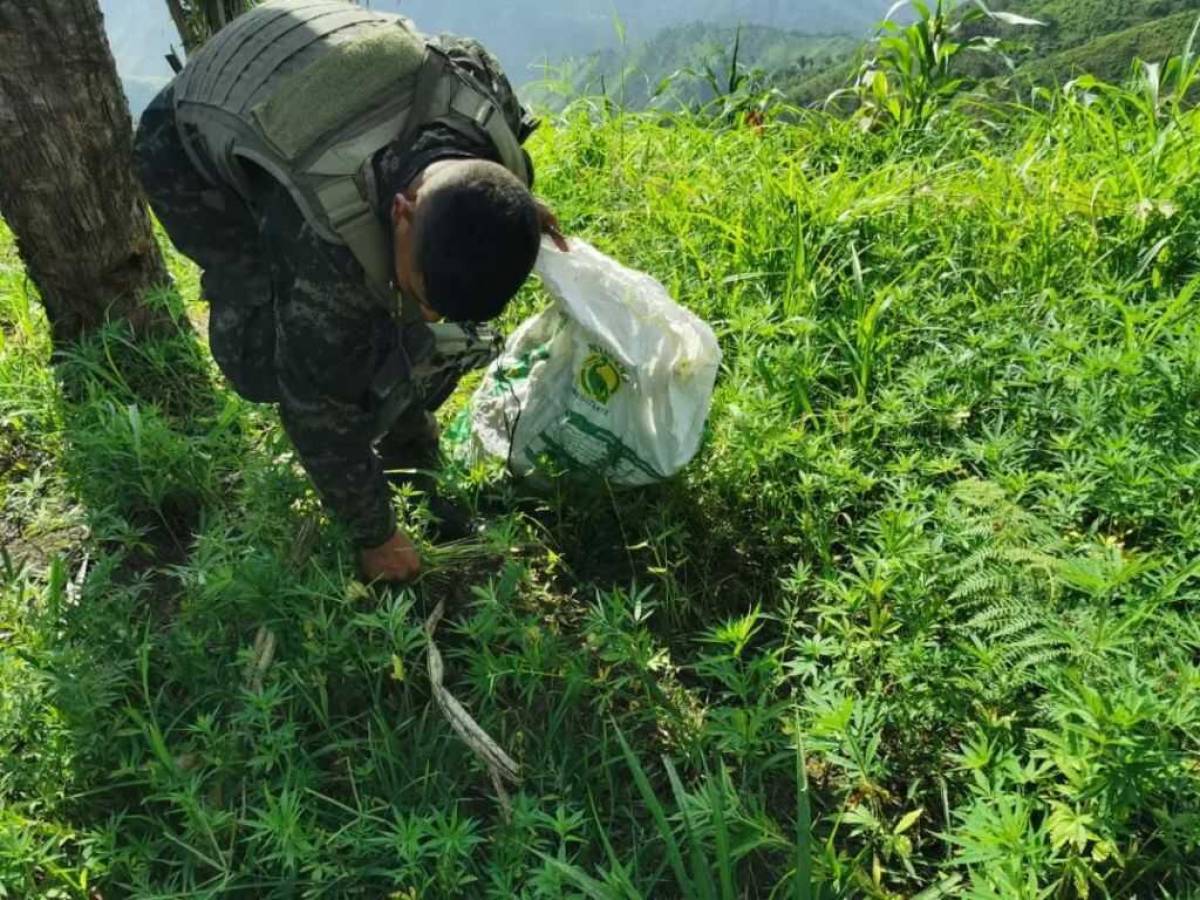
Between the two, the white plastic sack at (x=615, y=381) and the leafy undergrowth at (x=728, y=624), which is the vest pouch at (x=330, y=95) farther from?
the leafy undergrowth at (x=728, y=624)

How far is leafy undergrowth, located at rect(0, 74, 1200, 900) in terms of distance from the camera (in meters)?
1.51

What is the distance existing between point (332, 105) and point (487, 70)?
0.41 metres

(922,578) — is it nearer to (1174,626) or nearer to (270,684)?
(1174,626)

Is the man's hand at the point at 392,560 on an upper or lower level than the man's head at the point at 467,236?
lower

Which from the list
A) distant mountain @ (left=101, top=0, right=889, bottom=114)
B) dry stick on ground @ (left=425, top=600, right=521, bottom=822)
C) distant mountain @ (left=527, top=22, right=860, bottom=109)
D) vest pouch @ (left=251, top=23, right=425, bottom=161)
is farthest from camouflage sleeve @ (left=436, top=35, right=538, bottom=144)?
distant mountain @ (left=101, top=0, right=889, bottom=114)

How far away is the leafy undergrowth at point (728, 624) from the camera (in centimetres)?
151

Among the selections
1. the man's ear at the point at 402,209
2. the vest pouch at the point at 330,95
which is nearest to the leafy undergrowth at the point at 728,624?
the man's ear at the point at 402,209

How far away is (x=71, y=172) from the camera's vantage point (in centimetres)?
256

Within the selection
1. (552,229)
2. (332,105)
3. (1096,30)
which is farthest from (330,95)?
(1096,30)

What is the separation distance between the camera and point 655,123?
156 inches

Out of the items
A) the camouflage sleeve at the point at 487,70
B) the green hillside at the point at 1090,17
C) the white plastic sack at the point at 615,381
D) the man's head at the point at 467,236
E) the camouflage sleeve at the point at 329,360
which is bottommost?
the green hillside at the point at 1090,17

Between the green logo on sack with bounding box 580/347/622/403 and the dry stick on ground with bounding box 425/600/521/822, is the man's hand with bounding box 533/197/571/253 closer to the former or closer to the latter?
the green logo on sack with bounding box 580/347/622/403

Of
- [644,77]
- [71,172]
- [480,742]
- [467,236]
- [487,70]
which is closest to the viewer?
[467,236]

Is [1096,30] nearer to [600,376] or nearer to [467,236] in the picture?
[600,376]
